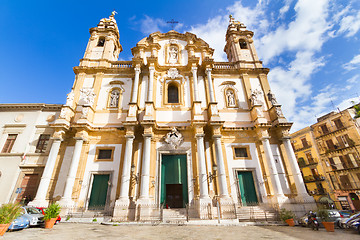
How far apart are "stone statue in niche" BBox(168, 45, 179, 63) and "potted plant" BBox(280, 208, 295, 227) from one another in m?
15.9

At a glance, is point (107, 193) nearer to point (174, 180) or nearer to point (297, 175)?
point (174, 180)

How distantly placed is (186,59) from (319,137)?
84.4ft

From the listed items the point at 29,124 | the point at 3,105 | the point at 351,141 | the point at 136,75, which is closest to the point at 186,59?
the point at 136,75

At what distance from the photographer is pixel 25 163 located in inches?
567

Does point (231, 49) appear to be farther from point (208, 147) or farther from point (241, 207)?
point (241, 207)

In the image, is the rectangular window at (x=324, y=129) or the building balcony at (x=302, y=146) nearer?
the rectangular window at (x=324, y=129)

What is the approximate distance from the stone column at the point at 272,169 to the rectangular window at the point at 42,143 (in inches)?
727

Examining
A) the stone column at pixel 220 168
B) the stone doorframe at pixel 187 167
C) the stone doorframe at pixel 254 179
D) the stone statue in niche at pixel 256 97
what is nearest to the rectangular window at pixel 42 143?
the stone doorframe at pixel 187 167

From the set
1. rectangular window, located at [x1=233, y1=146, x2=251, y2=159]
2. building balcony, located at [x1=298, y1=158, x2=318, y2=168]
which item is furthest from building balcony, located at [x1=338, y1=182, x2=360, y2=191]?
rectangular window, located at [x1=233, y1=146, x2=251, y2=159]

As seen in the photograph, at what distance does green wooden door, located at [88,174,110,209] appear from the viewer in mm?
12414

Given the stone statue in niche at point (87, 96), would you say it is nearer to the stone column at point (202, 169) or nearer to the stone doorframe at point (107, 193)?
the stone doorframe at point (107, 193)

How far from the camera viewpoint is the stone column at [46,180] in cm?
1154

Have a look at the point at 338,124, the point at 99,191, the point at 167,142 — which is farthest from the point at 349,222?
the point at 338,124

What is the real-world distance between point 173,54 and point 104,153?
1231 centimetres
